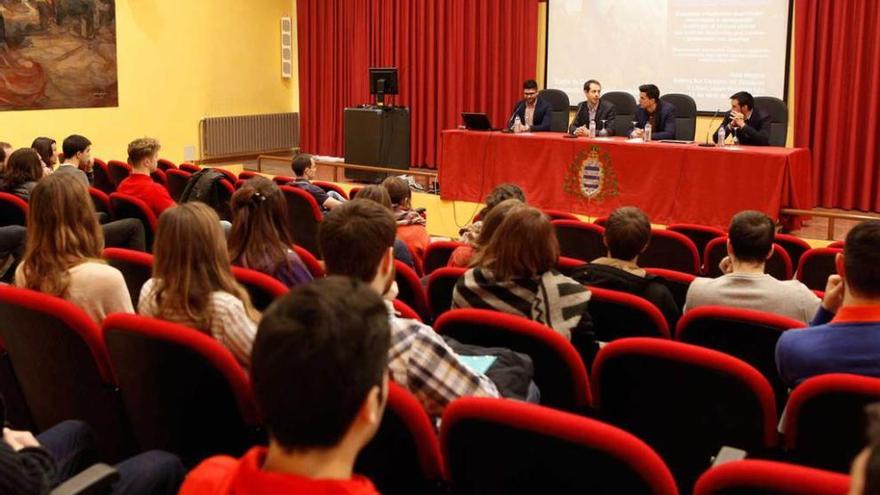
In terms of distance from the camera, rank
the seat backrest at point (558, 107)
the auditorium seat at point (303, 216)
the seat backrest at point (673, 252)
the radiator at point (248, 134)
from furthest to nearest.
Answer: the radiator at point (248, 134), the seat backrest at point (558, 107), the auditorium seat at point (303, 216), the seat backrest at point (673, 252)

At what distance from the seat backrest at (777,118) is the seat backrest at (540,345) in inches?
251

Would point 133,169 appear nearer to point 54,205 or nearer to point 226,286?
point 54,205

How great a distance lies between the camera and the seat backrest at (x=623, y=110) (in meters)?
9.09

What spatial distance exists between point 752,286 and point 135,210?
3283mm

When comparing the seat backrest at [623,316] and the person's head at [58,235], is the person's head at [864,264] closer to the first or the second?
the seat backrest at [623,316]

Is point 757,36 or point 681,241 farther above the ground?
point 757,36

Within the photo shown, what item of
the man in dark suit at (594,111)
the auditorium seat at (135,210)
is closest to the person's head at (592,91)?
the man in dark suit at (594,111)

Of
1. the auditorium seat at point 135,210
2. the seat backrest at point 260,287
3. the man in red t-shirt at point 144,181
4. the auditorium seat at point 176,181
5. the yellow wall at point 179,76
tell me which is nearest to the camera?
the seat backrest at point 260,287

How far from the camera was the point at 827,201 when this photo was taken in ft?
29.8

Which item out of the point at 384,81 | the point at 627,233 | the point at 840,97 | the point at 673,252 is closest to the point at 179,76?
the point at 384,81

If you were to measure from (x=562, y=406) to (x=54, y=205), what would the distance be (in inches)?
66.6

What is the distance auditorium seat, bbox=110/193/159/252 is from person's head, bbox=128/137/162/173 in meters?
0.56

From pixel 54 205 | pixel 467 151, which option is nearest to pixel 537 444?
pixel 54 205

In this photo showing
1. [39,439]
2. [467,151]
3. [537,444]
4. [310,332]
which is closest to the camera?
[310,332]
